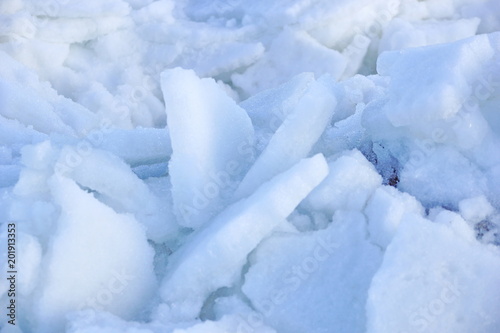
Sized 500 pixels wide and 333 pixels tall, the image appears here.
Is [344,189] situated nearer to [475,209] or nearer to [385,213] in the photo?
[385,213]

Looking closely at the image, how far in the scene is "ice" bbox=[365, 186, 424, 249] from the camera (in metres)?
1.92

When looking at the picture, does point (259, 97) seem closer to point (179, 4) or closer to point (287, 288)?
point (287, 288)

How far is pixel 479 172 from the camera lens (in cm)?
222

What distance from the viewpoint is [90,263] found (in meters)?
1.90

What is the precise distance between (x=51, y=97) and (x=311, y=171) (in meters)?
2.57

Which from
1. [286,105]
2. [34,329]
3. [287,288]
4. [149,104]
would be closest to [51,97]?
[149,104]

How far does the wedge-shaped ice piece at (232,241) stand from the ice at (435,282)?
368 millimetres

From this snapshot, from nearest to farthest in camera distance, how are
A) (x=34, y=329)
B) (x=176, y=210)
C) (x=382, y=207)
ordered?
(x=34, y=329) < (x=382, y=207) < (x=176, y=210)

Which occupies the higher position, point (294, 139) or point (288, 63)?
point (294, 139)

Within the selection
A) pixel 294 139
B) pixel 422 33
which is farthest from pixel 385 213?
pixel 422 33

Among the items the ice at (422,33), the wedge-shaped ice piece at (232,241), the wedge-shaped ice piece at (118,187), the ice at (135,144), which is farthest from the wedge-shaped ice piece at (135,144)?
the ice at (422,33)

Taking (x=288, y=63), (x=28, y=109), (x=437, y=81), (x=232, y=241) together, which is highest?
(x=437, y=81)

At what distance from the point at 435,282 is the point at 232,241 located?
2.23ft

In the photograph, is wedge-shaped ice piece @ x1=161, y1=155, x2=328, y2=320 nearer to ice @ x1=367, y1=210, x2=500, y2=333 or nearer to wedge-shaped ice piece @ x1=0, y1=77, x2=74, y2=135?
ice @ x1=367, y1=210, x2=500, y2=333
